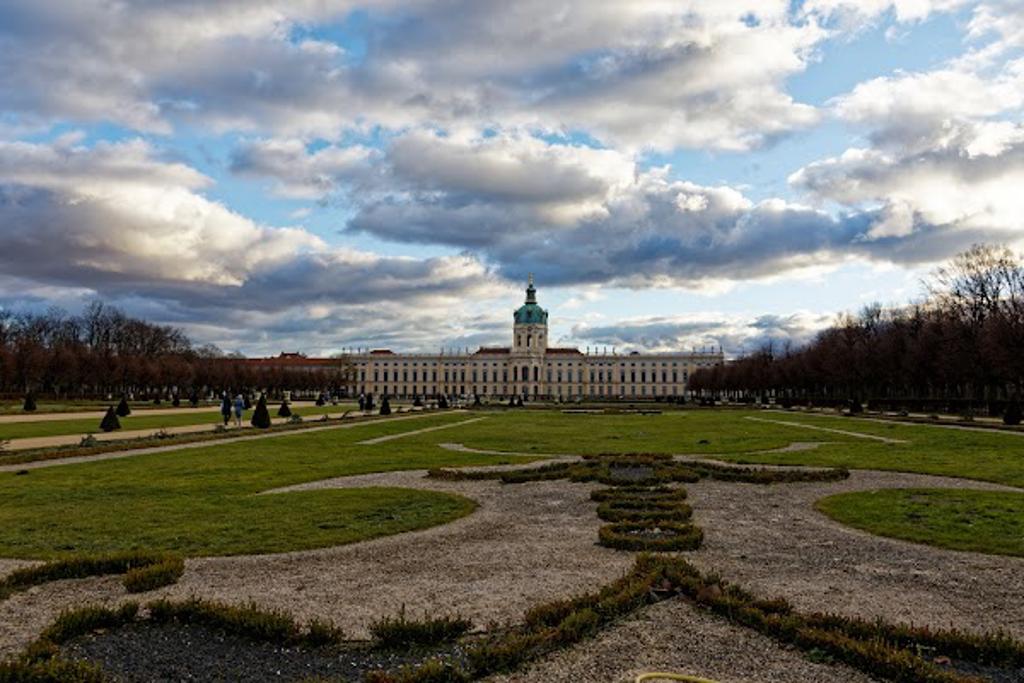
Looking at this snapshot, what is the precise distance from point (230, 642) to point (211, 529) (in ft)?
15.4

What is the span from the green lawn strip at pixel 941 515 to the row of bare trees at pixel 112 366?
198 ft

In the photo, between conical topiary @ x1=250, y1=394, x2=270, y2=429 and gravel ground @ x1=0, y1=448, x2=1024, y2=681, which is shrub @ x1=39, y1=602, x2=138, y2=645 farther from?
conical topiary @ x1=250, y1=394, x2=270, y2=429

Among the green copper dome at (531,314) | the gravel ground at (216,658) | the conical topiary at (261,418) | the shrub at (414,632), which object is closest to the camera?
the gravel ground at (216,658)

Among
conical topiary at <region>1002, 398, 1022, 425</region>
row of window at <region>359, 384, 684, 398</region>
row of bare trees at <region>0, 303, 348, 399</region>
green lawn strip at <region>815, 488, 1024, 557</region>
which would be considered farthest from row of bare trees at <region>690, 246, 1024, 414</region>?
row of window at <region>359, 384, 684, 398</region>

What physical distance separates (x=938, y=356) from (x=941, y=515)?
43384mm

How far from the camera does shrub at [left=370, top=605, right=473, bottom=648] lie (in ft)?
19.5

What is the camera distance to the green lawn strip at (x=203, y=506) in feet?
31.6

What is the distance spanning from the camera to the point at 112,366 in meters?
68.2

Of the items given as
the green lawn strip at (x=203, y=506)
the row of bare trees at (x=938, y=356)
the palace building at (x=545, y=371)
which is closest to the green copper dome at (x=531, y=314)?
the palace building at (x=545, y=371)

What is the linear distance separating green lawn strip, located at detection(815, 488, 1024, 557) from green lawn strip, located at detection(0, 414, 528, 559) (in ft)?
19.5

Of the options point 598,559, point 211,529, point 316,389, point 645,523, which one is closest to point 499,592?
point 598,559

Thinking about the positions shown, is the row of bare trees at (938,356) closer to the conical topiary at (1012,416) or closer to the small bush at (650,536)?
the conical topiary at (1012,416)

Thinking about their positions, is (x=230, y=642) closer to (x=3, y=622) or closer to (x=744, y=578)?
(x=3, y=622)

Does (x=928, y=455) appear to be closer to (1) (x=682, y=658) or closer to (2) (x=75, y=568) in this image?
(1) (x=682, y=658)
